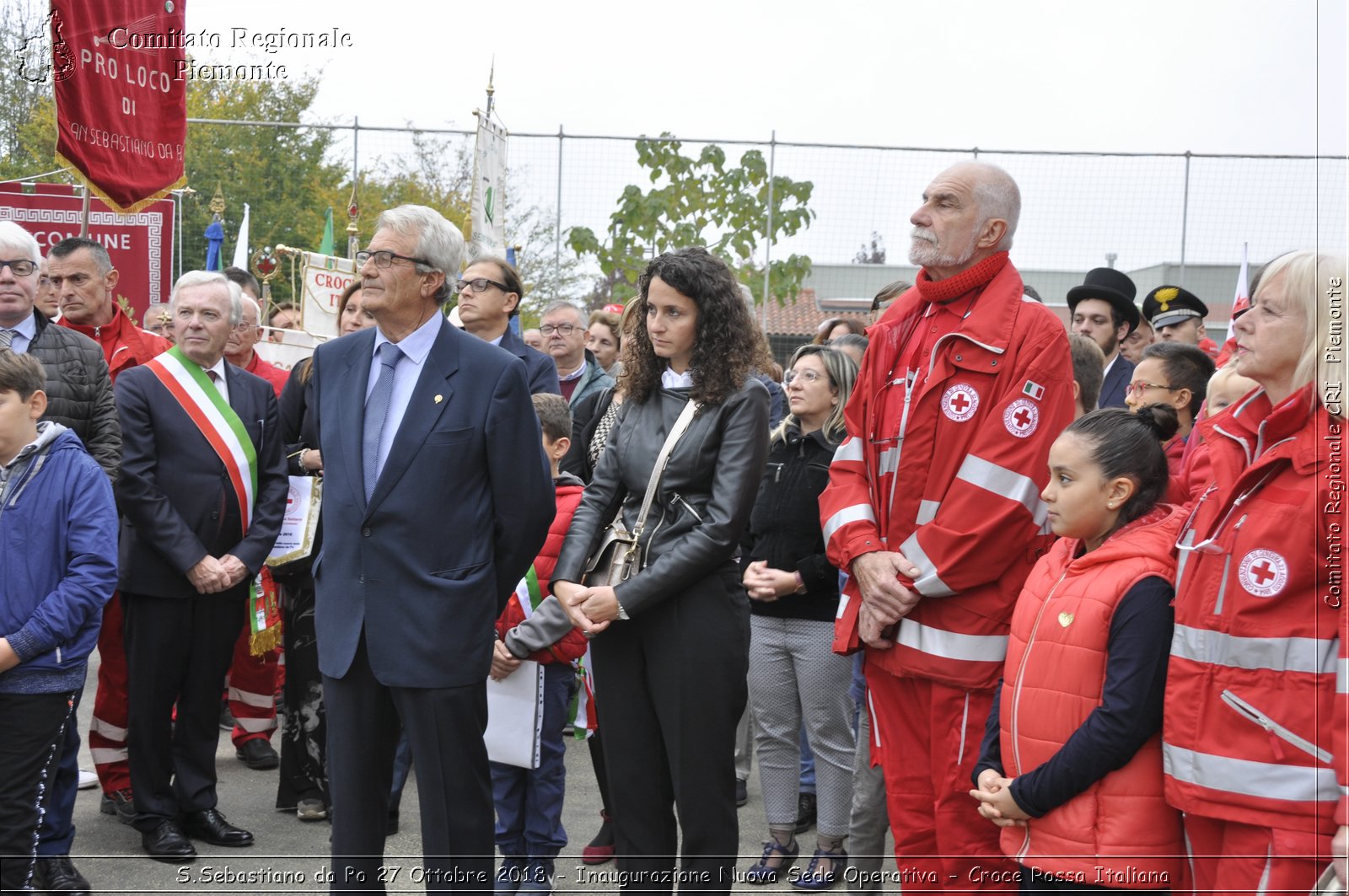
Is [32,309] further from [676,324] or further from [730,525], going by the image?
[730,525]

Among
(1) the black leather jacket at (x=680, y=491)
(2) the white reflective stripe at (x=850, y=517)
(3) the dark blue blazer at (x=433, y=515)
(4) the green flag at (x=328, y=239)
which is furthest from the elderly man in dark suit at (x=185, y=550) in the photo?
(4) the green flag at (x=328, y=239)

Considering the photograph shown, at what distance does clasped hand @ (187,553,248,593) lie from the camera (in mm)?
5129

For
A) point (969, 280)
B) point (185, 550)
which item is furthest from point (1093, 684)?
point (185, 550)

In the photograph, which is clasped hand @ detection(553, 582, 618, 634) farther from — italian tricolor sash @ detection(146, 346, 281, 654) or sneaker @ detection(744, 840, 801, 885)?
italian tricolor sash @ detection(146, 346, 281, 654)

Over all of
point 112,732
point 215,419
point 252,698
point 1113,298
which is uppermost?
point 1113,298

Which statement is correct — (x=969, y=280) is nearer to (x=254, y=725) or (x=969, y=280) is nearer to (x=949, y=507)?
(x=949, y=507)

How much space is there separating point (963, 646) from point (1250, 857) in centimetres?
98

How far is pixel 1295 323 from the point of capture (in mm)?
2748

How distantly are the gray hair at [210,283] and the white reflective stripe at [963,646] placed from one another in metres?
3.47

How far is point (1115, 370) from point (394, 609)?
406 centimetres

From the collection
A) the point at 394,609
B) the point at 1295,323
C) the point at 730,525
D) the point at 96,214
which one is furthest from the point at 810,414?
the point at 96,214

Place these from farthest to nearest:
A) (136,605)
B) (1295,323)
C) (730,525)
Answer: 1. (136,605)
2. (730,525)
3. (1295,323)

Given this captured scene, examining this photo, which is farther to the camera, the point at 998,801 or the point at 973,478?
the point at 973,478

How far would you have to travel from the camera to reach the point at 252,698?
643 centimetres
